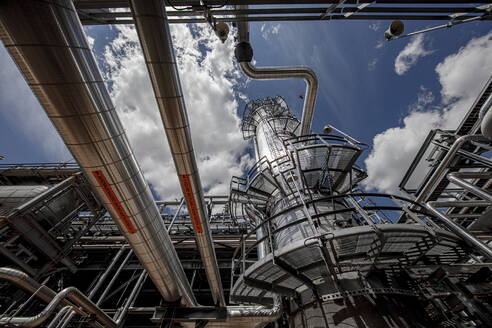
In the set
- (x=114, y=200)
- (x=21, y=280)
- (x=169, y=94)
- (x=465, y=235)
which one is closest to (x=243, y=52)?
(x=169, y=94)

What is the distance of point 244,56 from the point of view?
7367 millimetres

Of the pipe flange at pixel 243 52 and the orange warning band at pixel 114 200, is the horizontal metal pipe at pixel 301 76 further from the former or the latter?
the orange warning band at pixel 114 200

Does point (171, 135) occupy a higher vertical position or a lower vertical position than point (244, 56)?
lower

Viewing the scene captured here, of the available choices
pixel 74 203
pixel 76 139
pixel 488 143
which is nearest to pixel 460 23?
pixel 488 143

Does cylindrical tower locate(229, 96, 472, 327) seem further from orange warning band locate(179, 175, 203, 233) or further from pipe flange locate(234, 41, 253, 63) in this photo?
pipe flange locate(234, 41, 253, 63)

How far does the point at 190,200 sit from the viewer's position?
4703 millimetres

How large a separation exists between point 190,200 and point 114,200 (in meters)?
1.67

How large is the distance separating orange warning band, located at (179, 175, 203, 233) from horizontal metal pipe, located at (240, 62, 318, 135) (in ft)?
37.9

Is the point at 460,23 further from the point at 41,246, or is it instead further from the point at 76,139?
the point at 41,246

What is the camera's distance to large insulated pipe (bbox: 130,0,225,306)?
2.85m

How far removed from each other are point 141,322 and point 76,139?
1437 centimetres

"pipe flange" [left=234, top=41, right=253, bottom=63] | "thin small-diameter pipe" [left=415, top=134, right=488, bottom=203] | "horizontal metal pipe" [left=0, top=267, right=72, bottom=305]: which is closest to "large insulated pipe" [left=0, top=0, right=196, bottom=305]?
"horizontal metal pipe" [left=0, top=267, right=72, bottom=305]

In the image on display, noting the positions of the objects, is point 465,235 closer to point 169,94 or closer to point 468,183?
point 468,183

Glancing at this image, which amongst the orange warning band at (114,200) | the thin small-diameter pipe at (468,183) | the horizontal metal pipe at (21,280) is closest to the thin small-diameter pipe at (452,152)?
the thin small-diameter pipe at (468,183)
